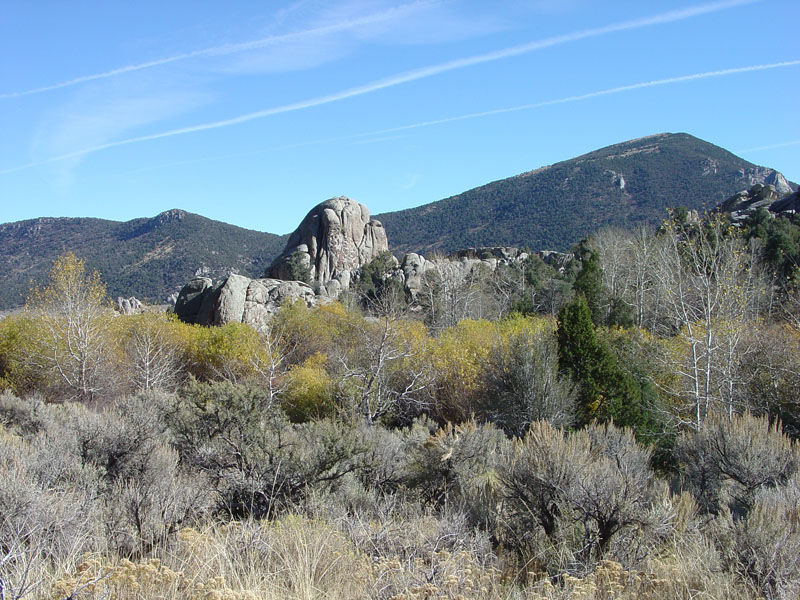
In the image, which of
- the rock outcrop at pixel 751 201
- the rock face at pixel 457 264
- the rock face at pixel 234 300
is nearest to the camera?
the rock face at pixel 234 300

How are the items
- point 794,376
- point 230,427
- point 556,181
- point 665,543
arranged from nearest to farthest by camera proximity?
point 665,543
point 230,427
point 794,376
point 556,181

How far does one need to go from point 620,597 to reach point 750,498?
454 centimetres

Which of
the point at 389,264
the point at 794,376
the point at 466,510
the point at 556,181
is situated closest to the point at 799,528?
the point at 466,510

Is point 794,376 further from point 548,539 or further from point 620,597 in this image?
point 620,597

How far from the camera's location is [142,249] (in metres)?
87.6

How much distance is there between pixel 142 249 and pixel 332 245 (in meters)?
40.7

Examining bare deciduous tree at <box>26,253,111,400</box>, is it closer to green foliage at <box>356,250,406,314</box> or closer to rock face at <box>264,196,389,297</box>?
green foliage at <box>356,250,406,314</box>

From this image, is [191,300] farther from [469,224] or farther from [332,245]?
[469,224]

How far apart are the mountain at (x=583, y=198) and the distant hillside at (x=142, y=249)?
87.4 feet

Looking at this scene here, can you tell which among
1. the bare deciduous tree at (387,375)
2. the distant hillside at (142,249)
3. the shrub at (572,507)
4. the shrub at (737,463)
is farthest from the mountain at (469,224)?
the shrub at (572,507)

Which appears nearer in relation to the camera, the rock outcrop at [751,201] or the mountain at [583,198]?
the rock outcrop at [751,201]

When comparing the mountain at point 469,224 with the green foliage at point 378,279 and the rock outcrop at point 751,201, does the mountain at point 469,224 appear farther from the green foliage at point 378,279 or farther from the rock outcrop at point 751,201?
the green foliage at point 378,279

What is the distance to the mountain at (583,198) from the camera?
296ft

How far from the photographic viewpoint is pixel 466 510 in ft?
24.3
